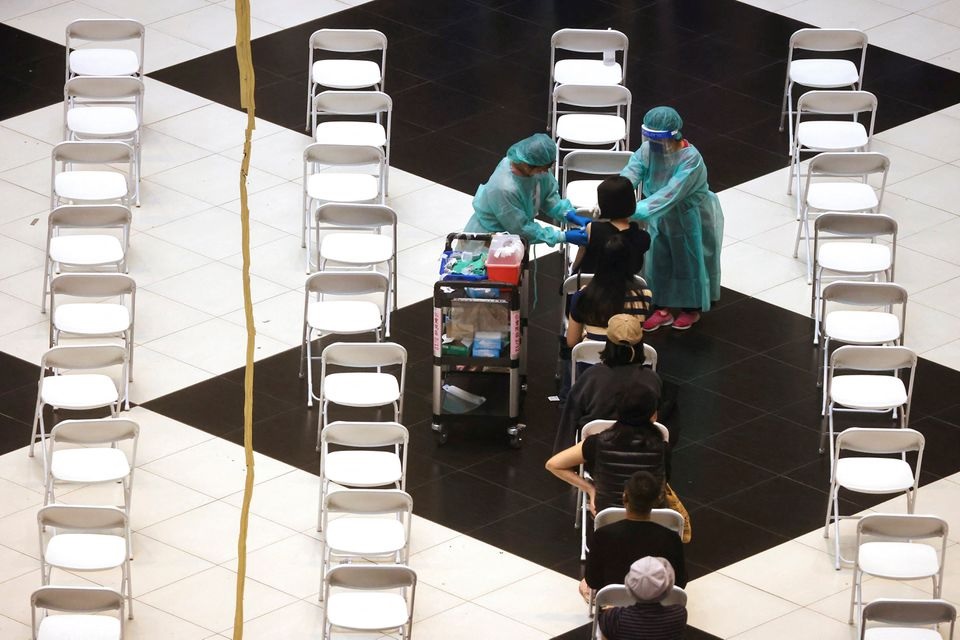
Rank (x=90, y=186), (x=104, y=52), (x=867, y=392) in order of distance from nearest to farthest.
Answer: (x=867, y=392), (x=90, y=186), (x=104, y=52)

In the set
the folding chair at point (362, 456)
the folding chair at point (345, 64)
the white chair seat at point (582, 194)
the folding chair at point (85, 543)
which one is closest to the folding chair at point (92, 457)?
the folding chair at point (85, 543)

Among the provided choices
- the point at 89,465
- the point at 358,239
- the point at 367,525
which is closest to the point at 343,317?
the point at 358,239

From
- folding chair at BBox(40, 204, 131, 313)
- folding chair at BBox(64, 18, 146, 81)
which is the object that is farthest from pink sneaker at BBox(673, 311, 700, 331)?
folding chair at BBox(64, 18, 146, 81)

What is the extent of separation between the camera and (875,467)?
767 cm

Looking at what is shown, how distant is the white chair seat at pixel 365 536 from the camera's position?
7074 millimetres

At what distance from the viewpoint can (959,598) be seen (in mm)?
7484

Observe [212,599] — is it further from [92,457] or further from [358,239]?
[358,239]

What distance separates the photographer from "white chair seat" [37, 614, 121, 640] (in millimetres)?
6652

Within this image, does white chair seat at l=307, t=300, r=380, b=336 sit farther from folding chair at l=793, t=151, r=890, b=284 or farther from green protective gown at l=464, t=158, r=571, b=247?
folding chair at l=793, t=151, r=890, b=284

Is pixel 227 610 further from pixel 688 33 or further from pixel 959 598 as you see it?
pixel 688 33

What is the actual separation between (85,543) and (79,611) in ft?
1.78

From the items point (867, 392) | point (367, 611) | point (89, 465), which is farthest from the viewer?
point (867, 392)

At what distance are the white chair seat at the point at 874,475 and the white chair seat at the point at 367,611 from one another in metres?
2.22

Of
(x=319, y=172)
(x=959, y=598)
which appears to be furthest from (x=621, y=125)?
(x=959, y=598)
